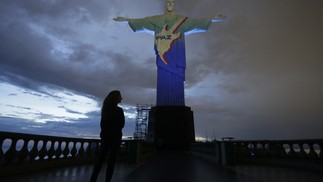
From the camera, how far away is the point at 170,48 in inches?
988

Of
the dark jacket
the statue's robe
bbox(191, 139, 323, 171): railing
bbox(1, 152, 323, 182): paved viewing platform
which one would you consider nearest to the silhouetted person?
the dark jacket

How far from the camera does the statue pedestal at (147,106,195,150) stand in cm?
2506

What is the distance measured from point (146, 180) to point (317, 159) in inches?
230

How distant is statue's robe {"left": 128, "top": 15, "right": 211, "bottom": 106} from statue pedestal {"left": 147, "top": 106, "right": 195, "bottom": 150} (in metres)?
1.02

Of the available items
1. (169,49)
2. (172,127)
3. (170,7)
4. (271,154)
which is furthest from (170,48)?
(271,154)

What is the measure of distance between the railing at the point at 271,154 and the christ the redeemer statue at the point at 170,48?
1441cm

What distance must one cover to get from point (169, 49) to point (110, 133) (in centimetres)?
2225

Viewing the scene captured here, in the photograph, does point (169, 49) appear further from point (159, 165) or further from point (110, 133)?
point (110, 133)

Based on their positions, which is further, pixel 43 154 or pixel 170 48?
pixel 170 48

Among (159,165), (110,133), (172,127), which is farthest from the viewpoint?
(172,127)

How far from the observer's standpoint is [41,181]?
4.45 meters

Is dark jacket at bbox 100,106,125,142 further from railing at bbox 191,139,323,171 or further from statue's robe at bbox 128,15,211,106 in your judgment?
statue's robe at bbox 128,15,211,106

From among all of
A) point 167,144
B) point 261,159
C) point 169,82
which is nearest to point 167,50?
point 169,82

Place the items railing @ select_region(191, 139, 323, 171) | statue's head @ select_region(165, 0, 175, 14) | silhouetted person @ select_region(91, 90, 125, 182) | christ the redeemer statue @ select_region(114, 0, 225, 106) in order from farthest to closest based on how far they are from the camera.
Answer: statue's head @ select_region(165, 0, 175, 14) < christ the redeemer statue @ select_region(114, 0, 225, 106) < railing @ select_region(191, 139, 323, 171) < silhouetted person @ select_region(91, 90, 125, 182)
